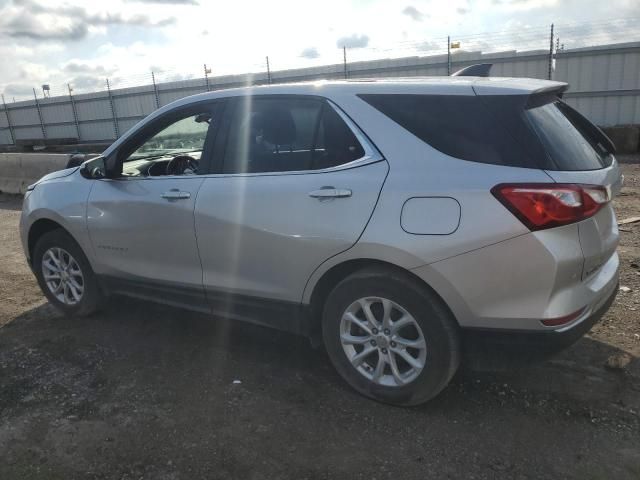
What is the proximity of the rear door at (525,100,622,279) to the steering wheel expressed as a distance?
2525mm

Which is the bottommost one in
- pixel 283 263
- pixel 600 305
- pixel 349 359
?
pixel 349 359

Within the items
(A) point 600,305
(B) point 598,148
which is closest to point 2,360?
(A) point 600,305

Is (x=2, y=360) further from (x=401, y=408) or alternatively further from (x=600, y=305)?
(x=600, y=305)

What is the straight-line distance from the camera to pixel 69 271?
178 inches

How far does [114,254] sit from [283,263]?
1622 millimetres

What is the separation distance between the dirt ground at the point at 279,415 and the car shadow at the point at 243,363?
A: 0.01 metres

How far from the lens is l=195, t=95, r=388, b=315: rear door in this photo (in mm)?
2963

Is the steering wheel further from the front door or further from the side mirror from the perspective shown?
the side mirror

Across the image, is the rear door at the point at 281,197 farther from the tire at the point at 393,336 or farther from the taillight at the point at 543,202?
the taillight at the point at 543,202

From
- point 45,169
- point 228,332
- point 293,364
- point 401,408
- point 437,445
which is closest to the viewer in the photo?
point 437,445

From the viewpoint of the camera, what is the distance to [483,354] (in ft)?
9.10

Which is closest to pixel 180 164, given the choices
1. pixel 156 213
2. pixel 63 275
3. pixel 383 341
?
pixel 156 213

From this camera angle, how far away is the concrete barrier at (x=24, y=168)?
1045cm

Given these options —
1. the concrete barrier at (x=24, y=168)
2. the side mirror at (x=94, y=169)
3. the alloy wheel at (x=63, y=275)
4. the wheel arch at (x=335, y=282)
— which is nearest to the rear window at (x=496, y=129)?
the wheel arch at (x=335, y=282)
